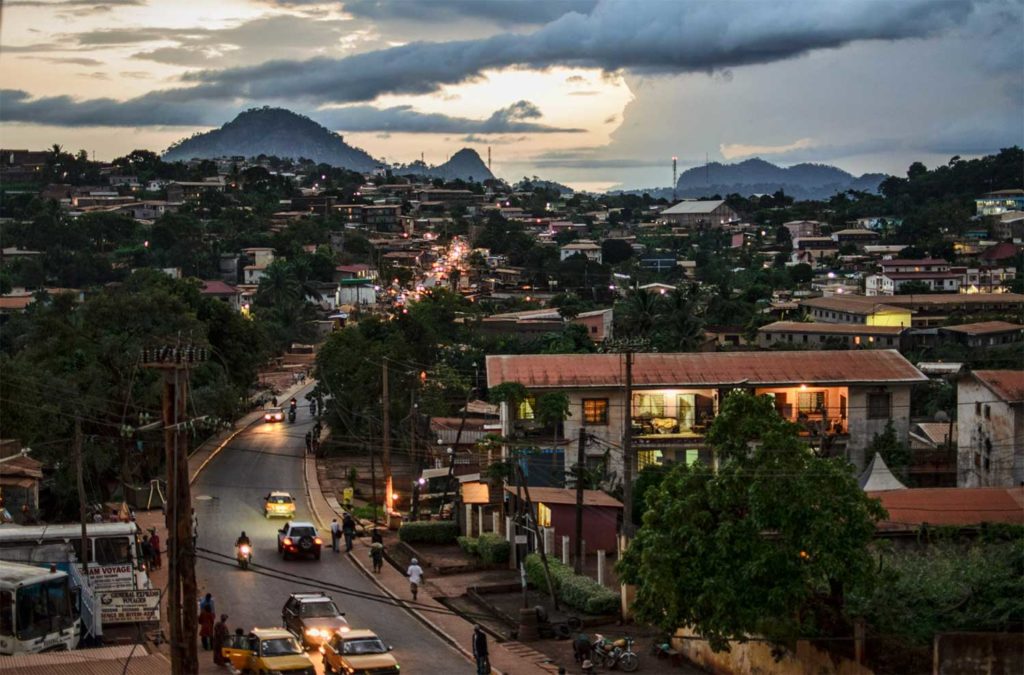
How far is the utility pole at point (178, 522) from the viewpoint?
63.6 feet

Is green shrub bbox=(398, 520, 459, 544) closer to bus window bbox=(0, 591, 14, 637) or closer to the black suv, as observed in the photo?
the black suv

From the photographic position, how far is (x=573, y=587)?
89.4 ft

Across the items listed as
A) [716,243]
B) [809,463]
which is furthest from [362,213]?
[809,463]

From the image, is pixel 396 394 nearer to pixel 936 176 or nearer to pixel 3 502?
pixel 3 502

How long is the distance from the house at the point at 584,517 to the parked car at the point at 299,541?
4771 millimetres

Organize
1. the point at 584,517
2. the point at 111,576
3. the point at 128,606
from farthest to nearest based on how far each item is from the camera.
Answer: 1. the point at 584,517
2. the point at 111,576
3. the point at 128,606

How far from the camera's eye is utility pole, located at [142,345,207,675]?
763 inches

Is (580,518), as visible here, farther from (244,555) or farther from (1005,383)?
(1005,383)

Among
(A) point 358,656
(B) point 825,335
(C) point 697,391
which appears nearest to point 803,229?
(B) point 825,335

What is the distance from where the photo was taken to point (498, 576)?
3133cm

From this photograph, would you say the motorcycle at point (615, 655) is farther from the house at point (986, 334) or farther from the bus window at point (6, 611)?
the house at point (986, 334)

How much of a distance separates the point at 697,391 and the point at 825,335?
107 ft

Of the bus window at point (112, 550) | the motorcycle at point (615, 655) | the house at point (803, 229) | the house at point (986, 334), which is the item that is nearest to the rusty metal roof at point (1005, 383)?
the motorcycle at point (615, 655)

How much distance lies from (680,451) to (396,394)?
467 inches
